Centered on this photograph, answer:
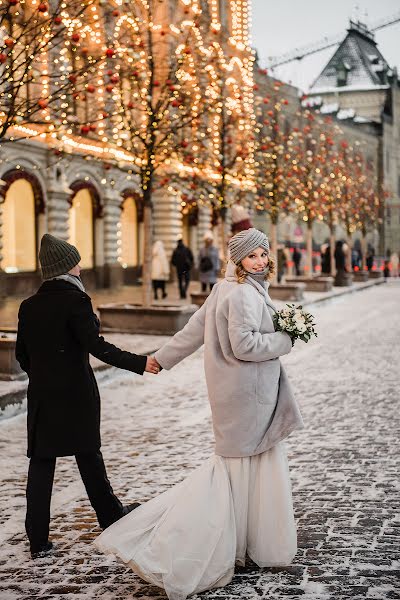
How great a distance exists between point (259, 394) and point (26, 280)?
80.2 ft

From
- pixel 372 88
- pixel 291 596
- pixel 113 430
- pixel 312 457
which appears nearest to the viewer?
pixel 291 596

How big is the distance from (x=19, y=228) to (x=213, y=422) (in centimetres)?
2478

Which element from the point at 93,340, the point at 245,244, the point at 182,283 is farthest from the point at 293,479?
the point at 182,283

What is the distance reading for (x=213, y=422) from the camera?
5.22 m

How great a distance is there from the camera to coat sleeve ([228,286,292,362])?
16.4 feet

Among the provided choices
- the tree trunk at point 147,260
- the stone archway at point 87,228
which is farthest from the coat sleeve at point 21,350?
the stone archway at point 87,228

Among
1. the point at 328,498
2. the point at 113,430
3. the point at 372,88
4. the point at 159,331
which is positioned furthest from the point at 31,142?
the point at 372,88

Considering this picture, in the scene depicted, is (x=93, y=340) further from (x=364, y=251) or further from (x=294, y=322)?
(x=364, y=251)

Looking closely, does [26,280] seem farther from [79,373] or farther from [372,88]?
[372,88]

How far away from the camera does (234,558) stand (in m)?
4.89

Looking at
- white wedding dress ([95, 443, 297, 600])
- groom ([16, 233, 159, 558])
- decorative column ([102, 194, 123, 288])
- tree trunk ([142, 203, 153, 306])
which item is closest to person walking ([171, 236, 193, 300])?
decorative column ([102, 194, 123, 288])

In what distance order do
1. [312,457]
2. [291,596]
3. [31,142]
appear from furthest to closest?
[31,142], [312,457], [291,596]

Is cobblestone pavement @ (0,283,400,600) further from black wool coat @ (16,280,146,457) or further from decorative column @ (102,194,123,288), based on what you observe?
decorative column @ (102,194,123,288)

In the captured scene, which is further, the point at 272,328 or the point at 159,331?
the point at 159,331
